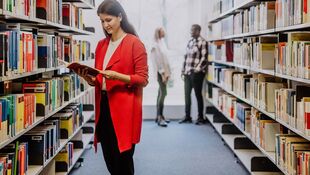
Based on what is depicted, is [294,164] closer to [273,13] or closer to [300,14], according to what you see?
[300,14]

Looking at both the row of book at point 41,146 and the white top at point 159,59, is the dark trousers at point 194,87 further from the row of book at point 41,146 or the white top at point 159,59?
the row of book at point 41,146

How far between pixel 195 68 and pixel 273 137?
3.42 meters

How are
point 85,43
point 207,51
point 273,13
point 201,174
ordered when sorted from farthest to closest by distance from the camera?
point 207,51
point 85,43
point 201,174
point 273,13

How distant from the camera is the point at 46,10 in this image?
332cm

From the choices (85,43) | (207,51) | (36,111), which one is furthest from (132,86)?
(207,51)

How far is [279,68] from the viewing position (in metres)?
3.45

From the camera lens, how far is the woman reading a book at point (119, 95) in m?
2.89

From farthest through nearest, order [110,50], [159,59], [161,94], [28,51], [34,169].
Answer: [161,94]
[159,59]
[34,169]
[110,50]
[28,51]

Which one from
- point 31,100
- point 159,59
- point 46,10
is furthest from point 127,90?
point 159,59

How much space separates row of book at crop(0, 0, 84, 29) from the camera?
8.37 feet

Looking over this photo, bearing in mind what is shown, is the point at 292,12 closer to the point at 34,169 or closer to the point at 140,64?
the point at 140,64

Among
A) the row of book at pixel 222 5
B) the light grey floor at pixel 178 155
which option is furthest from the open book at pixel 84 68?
the row of book at pixel 222 5

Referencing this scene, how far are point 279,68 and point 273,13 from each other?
61 centimetres

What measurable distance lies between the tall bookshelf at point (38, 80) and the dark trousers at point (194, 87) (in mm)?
2433
